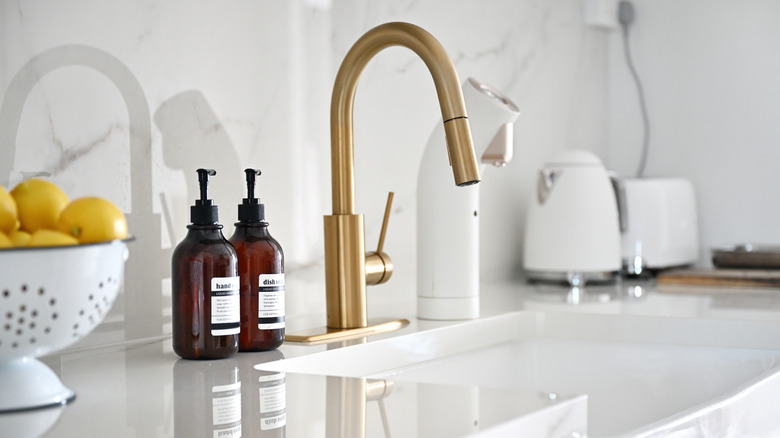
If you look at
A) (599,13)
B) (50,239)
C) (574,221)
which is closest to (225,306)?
(50,239)

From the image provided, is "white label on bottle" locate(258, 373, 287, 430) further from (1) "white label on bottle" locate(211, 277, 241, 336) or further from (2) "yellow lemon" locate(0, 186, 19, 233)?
(2) "yellow lemon" locate(0, 186, 19, 233)

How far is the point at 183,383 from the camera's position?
0.70 meters

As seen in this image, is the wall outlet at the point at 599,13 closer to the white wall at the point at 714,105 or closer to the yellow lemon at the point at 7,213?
the white wall at the point at 714,105

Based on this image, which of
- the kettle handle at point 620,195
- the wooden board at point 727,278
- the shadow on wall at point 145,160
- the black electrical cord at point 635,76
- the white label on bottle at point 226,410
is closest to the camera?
the white label on bottle at point 226,410

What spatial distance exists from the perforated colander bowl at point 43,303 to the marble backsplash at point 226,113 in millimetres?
276

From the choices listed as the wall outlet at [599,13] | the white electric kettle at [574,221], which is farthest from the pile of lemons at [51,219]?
the wall outlet at [599,13]

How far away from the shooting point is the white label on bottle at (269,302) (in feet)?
2.77

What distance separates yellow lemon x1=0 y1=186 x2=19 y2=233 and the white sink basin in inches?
14.0

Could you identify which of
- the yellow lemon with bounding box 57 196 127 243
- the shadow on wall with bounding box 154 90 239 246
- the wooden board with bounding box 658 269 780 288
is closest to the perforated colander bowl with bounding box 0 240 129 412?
the yellow lemon with bounding box 57 196 127 243

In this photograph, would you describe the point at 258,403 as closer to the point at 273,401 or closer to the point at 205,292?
the point at 273,401

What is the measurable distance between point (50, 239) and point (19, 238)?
0.11 ft

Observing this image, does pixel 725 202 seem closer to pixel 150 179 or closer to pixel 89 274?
pixel 150 179

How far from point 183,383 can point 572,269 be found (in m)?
0.91

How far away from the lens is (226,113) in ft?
3.42
